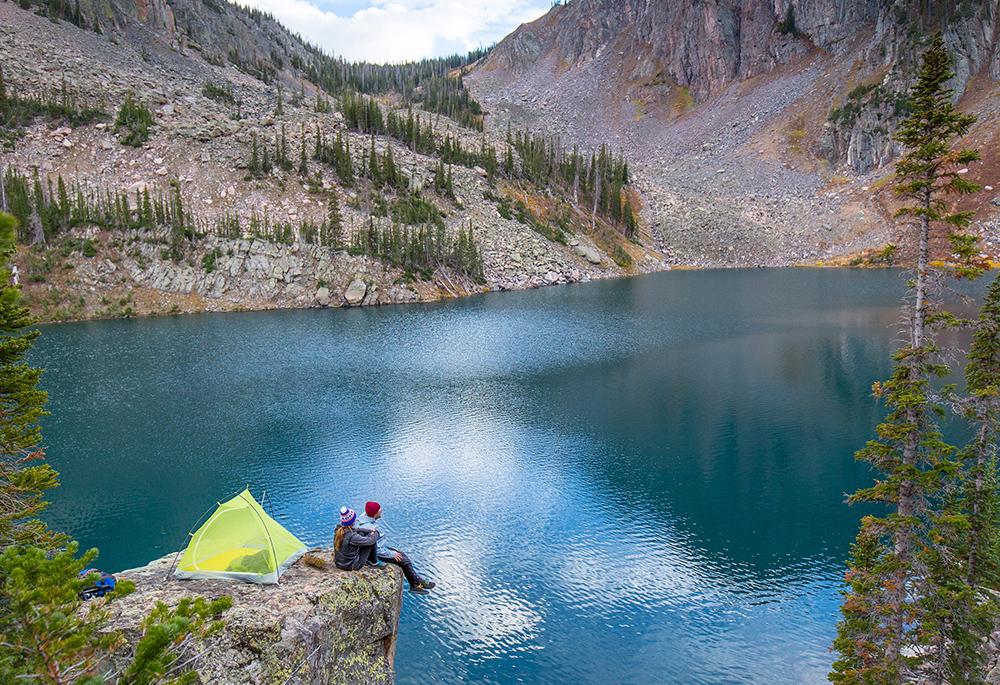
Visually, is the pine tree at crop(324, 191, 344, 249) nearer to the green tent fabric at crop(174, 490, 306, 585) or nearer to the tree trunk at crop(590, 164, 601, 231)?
the tree trunk at crop(590, 164, 601, 231)

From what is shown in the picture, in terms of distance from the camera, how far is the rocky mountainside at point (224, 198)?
7612cm

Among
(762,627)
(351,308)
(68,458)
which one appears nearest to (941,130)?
(762,627)

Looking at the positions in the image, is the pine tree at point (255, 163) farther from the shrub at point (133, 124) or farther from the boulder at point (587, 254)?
the boulder at point (587, 254)

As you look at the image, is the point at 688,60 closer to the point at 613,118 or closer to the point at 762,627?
the point at 613,118

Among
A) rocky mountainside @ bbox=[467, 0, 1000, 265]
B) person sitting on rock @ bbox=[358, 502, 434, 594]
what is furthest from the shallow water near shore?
rocky mountainside @ bbox=[467, 0, 1000, 265]

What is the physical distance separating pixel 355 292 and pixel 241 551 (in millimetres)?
68640

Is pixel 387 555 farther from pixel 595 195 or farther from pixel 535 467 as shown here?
pixel 595 195

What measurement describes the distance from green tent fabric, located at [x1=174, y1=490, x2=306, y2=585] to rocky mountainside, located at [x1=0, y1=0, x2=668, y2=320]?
66.9 metres

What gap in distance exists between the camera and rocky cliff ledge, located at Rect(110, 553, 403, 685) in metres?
9.25

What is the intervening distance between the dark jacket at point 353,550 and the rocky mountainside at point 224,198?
224 ft

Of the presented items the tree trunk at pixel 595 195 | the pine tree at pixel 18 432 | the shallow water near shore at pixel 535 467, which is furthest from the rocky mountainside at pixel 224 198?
the pine tree at pixel 18 432

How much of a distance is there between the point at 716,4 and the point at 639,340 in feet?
564

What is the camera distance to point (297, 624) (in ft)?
32.9

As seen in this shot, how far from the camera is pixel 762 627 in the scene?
707 inches
